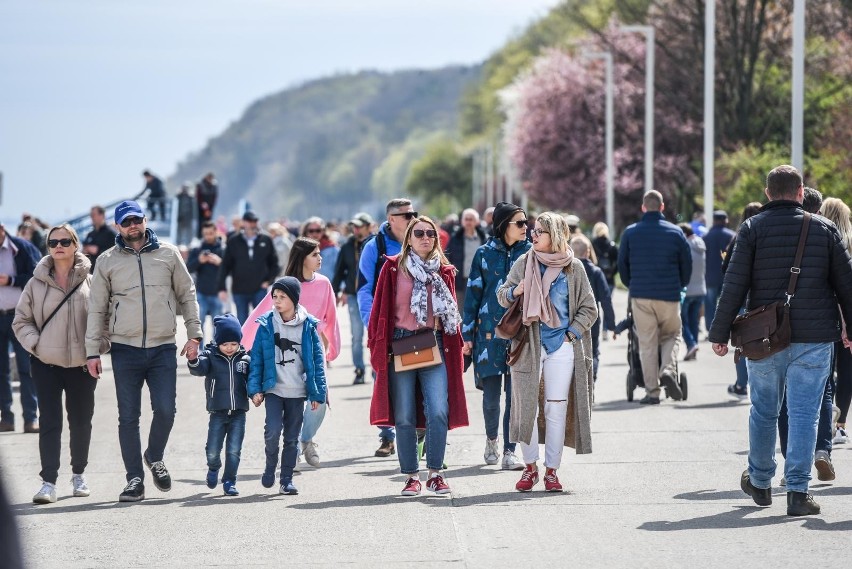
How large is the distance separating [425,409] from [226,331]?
125 centimetres

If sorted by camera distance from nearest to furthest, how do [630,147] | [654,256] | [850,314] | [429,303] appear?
[850,314] < [429,303] < [654,256] < [630,147]

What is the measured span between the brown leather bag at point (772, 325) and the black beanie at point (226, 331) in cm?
297

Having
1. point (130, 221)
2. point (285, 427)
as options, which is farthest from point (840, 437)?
point (130, 221)

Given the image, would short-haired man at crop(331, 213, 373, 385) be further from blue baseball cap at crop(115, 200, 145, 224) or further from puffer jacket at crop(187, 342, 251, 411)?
blue baseball cap at crop(115, 200, 145, 224)

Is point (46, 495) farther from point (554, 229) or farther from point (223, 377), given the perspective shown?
point (554, 229)

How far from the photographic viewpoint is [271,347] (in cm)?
945

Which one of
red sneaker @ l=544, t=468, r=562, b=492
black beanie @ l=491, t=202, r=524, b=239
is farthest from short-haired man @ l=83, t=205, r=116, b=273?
red sneaker @ l=544, t=468, r=562, b=492

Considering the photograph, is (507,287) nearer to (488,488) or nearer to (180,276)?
(488,488)

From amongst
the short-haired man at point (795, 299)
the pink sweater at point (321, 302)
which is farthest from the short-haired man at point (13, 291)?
the short-haired man at point (795, 299)

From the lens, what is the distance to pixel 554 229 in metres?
9.19

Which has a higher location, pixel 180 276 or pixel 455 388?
pixel 180 276

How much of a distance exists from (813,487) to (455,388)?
2149 millimetres

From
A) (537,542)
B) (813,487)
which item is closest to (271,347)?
(537,542)

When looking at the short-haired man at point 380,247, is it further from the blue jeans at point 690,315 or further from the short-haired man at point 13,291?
the blue jeans at point 690,315
